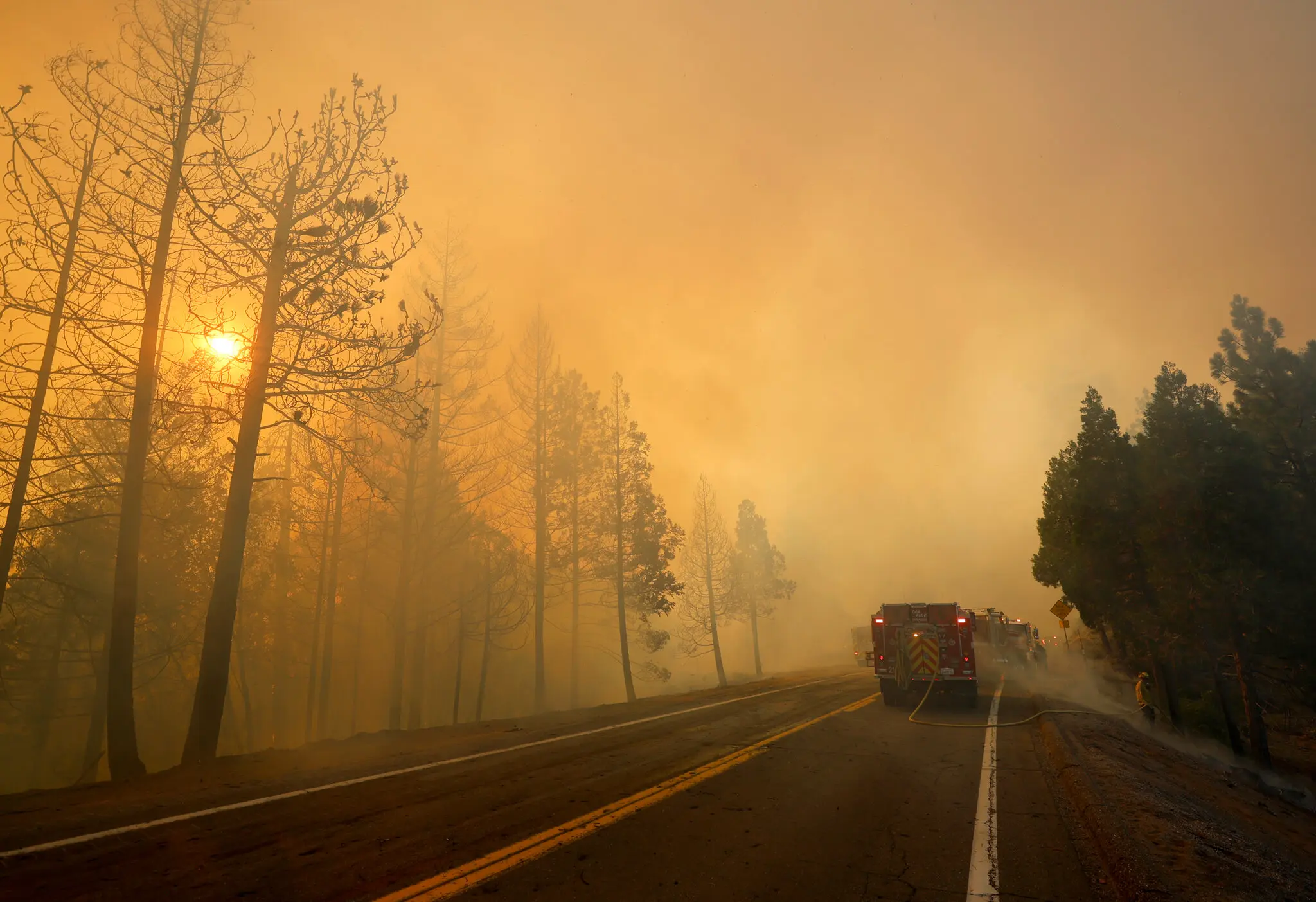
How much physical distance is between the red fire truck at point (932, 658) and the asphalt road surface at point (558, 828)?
25.8 feet

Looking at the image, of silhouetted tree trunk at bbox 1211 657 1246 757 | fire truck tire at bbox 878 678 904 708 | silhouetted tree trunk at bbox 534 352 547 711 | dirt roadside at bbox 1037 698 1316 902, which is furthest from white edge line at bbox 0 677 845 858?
silhouetted tree trunk at bbox 1211 657 1246 757

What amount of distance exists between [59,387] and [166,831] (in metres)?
9.01

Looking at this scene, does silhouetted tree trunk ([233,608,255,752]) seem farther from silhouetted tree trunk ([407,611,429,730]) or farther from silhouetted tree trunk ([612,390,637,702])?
silhouetted tree trunk ([612,390,637,702])

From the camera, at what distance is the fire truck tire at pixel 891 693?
1820cm

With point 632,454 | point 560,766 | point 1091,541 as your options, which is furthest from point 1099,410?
point 560,766

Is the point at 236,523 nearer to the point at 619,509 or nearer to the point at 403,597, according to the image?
the point at 403,597

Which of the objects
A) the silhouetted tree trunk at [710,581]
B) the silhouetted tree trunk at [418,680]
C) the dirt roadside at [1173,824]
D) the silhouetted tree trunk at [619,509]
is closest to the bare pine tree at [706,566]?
the silhouetted tree trunk at [710,581]

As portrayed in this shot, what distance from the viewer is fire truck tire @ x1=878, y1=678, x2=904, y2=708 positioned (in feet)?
59.7

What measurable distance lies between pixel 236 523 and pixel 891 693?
16970mm

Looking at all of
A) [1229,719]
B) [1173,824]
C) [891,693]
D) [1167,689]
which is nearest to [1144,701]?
[1229,719]

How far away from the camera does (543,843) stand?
5.25 metres

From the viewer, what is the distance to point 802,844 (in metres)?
5.66

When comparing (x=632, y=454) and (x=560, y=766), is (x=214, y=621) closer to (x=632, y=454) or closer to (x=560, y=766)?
(x=560, y=766)

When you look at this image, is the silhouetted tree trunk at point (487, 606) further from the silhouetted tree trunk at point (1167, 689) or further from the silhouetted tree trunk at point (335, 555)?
the silhouetted tree trunk at point (1167, 689)
